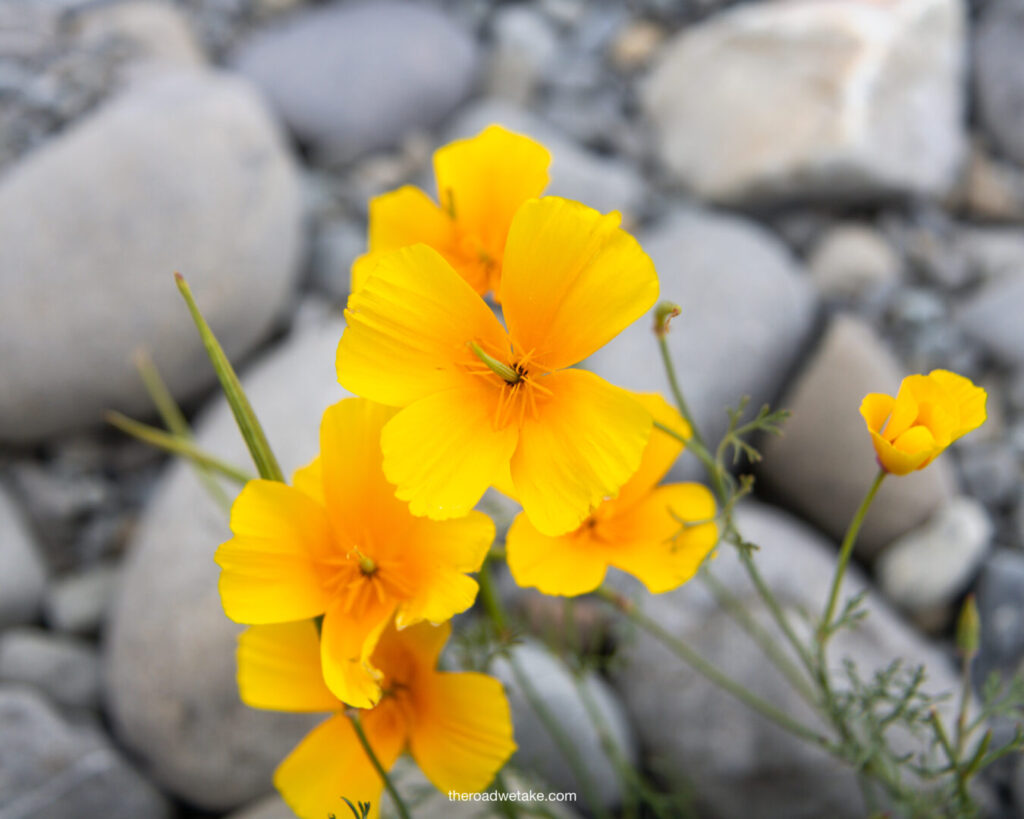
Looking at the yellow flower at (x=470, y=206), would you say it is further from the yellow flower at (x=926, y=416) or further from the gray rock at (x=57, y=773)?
the gray rock at (x=57, y=773)

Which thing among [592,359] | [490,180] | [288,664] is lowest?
[592,359]

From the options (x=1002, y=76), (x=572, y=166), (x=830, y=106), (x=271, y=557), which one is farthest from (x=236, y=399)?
(x=1002, y=76)

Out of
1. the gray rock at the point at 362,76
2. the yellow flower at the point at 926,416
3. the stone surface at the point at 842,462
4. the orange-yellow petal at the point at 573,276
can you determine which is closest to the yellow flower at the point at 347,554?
the orange-yellow petal at the point at 573,276

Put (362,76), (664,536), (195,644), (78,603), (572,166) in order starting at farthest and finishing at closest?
(362,76), (572,166), (78,603), (195,644), (664,536)

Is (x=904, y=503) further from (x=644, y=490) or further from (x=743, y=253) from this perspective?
(x=644, y=490)

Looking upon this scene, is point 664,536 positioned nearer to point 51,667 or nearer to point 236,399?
point 236,399

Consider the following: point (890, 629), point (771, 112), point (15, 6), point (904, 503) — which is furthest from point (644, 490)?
point (15, 6)

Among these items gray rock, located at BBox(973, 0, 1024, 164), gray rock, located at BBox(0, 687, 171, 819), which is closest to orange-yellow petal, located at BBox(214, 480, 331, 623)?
gray rock, located at BBox(0, 687, 171, 819)
